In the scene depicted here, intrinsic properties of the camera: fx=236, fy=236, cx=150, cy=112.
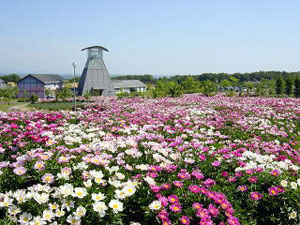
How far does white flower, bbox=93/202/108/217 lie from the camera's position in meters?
2.26

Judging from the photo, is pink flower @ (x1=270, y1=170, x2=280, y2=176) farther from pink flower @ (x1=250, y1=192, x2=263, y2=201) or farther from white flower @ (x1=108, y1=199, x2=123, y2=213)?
white flower @ (x1=108, y1=199, x2=123, y2=213)

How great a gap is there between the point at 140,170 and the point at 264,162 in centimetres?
197

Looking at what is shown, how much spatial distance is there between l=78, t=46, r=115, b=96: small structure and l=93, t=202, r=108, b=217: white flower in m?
42.5

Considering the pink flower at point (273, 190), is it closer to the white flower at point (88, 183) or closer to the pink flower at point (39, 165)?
the white flower at point (88, 183)

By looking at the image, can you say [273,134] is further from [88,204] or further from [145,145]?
[88,204]

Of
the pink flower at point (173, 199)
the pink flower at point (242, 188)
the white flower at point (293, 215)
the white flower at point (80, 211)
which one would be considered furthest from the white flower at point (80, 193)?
the white flower at point (293, 215)

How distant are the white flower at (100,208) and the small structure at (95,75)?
42529 mm

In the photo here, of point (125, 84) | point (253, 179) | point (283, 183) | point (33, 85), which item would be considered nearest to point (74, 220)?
point (253, 179)

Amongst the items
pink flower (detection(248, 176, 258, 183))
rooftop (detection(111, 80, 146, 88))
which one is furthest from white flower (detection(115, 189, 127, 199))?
rooftop (detection(111, 80, 146, 88))

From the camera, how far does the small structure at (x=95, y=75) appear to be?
44.2 m

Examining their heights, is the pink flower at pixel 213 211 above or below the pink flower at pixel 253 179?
below

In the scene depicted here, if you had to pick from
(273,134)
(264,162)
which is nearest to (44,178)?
(264,162)

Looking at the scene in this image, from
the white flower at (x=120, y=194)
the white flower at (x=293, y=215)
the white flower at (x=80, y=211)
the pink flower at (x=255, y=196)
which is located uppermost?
the white flower at (x=120, y=194)

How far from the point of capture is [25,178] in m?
2.99
